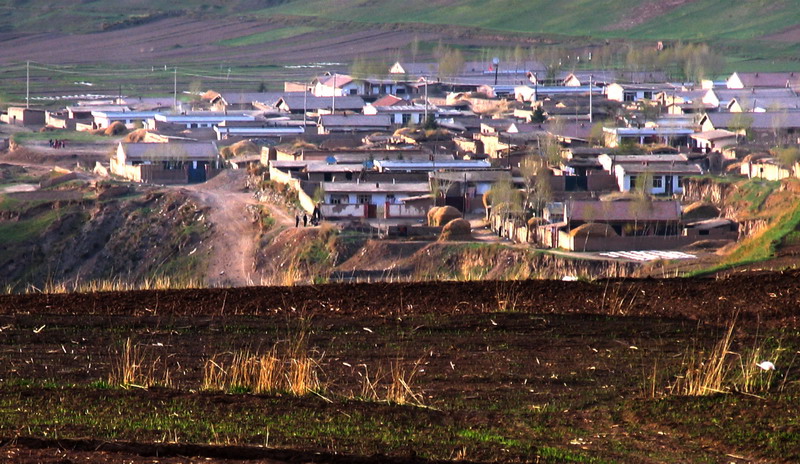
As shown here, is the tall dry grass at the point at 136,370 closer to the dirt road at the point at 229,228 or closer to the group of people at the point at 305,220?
the dirt road at the point at 229,228

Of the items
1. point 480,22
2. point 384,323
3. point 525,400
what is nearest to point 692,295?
point 384,323

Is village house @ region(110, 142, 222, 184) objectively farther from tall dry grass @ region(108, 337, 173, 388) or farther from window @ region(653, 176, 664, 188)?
tall dry grass @ region(108, 337, 173, 388)

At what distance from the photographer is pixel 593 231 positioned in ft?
75.5

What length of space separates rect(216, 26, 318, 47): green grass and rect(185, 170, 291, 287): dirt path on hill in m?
46.6

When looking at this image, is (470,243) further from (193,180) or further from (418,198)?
(193,180)

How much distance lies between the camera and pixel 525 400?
20.6ft

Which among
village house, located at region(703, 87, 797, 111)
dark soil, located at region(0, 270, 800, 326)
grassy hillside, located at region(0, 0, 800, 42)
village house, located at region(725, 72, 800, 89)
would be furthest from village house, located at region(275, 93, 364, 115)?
dark soil, located at region(0, 270, 800, 326)

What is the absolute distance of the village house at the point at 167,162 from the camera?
32.9 m

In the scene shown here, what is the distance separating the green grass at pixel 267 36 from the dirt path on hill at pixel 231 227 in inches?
1836

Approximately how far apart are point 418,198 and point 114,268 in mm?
6453

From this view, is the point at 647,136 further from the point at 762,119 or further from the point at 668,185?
the point at 668,185

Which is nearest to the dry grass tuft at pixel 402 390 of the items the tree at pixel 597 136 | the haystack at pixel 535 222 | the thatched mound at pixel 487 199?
the haystack at pixel 535 222

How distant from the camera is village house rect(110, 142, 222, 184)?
32.9m

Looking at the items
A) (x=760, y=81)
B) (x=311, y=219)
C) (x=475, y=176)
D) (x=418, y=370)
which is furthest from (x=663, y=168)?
(x=760, y=81)
